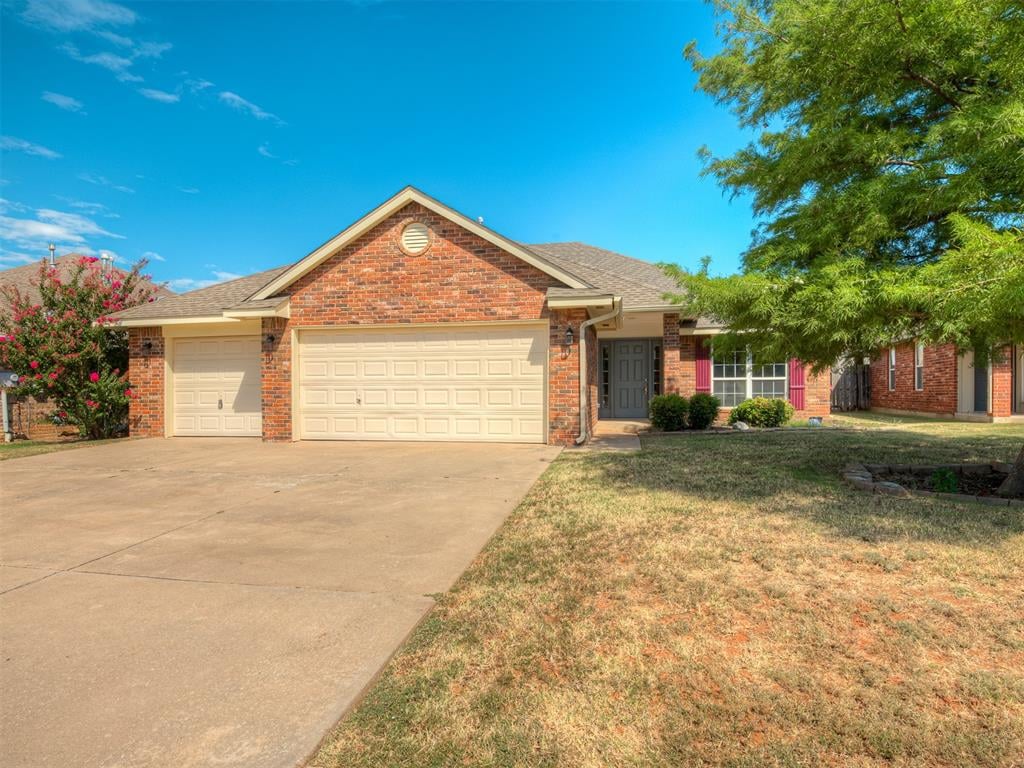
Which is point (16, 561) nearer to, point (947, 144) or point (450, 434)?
point (450, 434)

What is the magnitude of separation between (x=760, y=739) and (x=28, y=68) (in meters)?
15.4

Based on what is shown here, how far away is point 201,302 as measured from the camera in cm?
1258

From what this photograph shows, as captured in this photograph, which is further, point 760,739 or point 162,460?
point 162,460

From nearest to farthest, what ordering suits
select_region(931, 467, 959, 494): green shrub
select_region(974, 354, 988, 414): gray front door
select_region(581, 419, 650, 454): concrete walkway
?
select_region(931, 467, 959, 494): green shrub < select_region(581, 419, 650, 454): concrete walkway < select_region(974, 354, 988, 414): gray front door

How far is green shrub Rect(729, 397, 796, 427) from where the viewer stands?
515 inches

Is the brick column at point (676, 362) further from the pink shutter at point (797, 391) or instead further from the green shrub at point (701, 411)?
the pink shutter at point (797, 391)

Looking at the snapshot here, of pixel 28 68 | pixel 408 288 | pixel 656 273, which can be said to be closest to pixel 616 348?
pixel 656 273

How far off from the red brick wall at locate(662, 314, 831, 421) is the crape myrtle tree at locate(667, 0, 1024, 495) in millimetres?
7278

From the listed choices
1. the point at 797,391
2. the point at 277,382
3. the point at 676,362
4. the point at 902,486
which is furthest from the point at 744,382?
the point at 277,382

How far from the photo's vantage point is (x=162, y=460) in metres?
8.63

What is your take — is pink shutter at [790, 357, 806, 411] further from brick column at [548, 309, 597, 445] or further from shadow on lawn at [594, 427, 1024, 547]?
brick column at [548, 309, 597, 445]

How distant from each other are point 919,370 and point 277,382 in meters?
20.0

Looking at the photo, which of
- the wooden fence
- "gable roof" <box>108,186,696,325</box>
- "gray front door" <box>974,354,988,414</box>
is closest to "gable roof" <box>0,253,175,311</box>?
"gable roof" <box>108,186,696,325</box>

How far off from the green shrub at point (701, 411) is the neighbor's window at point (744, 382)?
224cm
